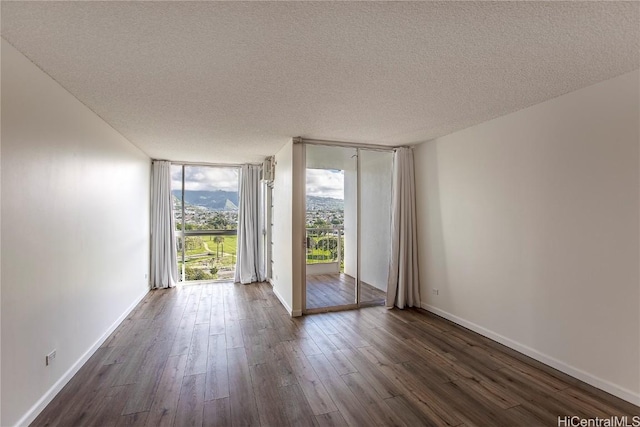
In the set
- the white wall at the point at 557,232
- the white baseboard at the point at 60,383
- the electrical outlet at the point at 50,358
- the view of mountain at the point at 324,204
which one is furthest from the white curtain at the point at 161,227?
the white wall at the point at 557,232

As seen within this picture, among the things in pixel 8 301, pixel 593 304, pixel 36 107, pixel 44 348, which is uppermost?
pixel 36 107

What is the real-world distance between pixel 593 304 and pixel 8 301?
4.06 meters

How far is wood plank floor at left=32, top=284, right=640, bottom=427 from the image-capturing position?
1986 mm

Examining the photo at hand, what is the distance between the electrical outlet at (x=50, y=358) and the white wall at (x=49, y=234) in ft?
0.10

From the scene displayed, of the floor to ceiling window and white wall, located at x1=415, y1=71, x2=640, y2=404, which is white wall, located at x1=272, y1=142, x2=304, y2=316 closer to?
the floor to ceiling window

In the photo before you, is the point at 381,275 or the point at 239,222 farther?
the point at 239,222

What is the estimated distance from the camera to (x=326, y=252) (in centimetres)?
491

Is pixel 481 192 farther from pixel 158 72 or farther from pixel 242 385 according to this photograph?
pixel 158 72

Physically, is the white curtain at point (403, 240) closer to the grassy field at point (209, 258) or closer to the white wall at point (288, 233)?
the white wall at point (288, 233)

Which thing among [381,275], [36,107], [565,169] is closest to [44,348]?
[36,107]

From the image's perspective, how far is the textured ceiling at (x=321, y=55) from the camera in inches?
58.6

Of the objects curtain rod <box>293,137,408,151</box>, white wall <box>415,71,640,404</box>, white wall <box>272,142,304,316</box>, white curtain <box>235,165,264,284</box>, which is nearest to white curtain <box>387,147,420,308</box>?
curtain rod <box>293,137,408,151</box>

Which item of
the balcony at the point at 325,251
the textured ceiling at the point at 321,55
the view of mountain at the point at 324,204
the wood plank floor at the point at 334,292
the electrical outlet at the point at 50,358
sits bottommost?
the wood plank floor at the point at 334,292

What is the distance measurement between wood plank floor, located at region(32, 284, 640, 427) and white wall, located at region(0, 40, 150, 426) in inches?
12.5
